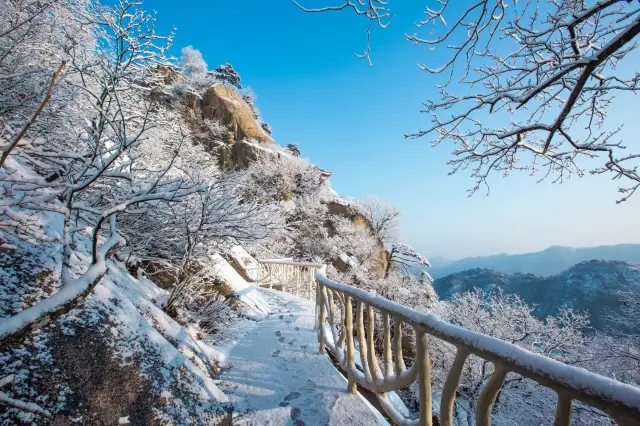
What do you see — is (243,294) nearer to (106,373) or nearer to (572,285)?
(106,373)

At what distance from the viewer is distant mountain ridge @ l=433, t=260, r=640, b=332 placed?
85.2ft

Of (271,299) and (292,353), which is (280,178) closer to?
(271,299)

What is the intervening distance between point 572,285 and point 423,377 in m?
44.5

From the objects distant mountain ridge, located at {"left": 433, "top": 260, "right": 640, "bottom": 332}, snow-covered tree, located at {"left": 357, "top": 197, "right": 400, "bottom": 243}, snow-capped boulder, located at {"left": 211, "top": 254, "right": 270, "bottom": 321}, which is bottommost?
distant mountain ridge, located at {"left": 433, "top": 260, "right": 640, "bottom": 332}

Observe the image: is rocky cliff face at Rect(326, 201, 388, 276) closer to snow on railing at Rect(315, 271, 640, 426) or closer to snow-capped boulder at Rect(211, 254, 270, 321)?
snow-capped boulder at Rect(211, 254, 270, 321)

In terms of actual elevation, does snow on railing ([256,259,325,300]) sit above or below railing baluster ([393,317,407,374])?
below

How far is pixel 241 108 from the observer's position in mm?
28344

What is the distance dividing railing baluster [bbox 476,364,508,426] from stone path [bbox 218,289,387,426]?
1466mm

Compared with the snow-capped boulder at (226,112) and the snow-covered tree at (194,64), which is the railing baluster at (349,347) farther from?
the snow-covered tree at (194,64)

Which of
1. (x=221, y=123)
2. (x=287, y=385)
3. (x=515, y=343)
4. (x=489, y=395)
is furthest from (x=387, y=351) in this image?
(x=221, y=123)

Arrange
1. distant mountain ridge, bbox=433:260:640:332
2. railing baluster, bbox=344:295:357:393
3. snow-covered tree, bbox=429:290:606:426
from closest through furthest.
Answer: railing baluster, bbox=344:295:357:393 → snow-covered tree, bbox=429:290:606:426 → distant mountain ridge, bbox=433:260:640:332

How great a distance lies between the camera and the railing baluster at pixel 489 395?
122 centimetres

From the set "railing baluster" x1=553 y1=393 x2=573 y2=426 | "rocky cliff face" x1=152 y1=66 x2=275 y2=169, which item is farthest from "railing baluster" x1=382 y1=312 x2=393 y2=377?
"rocky cliff face" x1=152 y1=66 x2=275 y2=169

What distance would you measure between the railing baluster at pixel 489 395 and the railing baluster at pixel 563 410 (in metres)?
0.22
